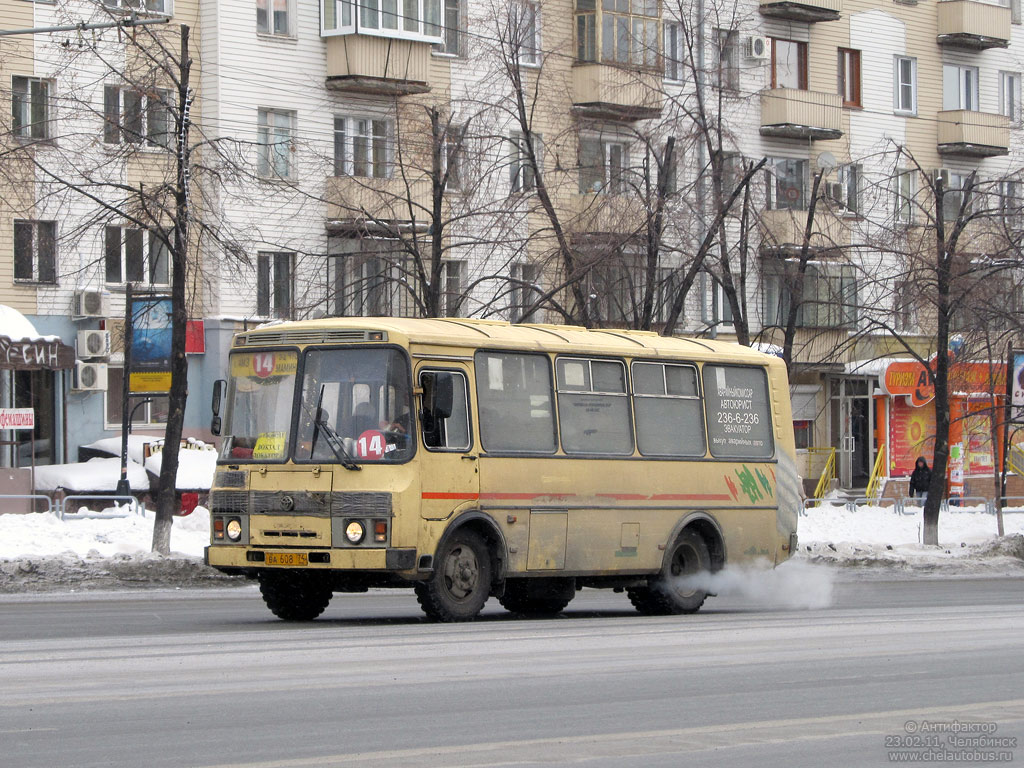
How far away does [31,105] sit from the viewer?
32.6 meters

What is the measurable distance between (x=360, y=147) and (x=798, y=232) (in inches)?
403

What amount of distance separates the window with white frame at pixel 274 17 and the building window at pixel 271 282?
217 inches

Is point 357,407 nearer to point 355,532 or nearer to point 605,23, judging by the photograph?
point 355,532

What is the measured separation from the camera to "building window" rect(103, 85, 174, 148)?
23.6m

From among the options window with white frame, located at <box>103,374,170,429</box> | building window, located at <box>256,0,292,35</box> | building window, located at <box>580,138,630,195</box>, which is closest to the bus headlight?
building window, located at <box>580,138,630,195</box>

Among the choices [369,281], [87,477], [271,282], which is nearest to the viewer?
[369,281]

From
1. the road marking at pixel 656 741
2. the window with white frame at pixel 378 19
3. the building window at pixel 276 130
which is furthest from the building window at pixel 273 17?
the road marking at pixel 656 741

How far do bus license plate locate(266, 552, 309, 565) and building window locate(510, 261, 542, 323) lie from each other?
13.2 metres

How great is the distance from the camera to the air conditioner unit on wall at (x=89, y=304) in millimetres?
35125

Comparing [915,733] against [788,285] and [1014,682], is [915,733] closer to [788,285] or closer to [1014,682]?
[1014,682]

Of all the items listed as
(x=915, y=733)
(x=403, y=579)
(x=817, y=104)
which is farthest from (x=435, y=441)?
(x=817, y=104)

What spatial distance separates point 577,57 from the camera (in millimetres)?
43219

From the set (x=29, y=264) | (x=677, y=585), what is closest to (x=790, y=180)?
(x=29, y=264)

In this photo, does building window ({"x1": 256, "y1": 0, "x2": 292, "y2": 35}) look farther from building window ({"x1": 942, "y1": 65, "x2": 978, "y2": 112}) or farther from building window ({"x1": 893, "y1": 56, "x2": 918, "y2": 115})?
building window ({"x1": 942, "y1": 65, "x2": 978, "y2": 112})
